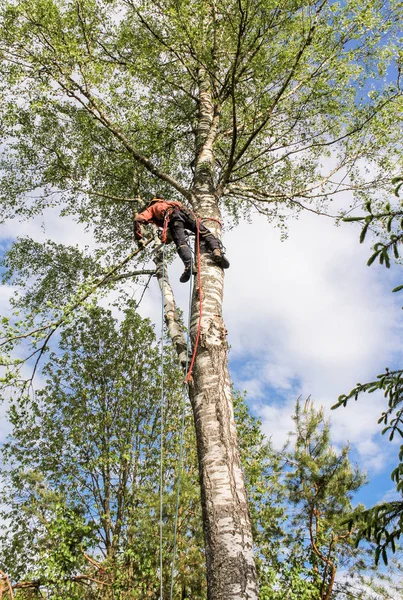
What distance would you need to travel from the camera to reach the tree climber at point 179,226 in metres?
5.13

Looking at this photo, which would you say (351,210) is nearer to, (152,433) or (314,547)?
(314,547)

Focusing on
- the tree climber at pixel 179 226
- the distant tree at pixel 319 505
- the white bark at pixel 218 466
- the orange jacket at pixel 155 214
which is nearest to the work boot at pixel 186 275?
the tree climber at pixel 179 226

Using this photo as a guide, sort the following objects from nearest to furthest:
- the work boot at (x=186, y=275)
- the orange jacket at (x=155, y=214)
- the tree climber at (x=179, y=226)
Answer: the tree climber at (x=179, y=226) < the work boot at (x=186, y=275) < the orange jacket at (x=155, y=214)

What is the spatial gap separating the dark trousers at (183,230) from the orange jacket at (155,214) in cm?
18

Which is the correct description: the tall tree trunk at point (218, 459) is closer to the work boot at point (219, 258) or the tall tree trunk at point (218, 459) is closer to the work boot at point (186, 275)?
the work boot at point (219, 258)

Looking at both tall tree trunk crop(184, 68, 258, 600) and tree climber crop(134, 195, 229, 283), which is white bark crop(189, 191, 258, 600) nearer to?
tall tree trunk crop(184, 68, 258, 600)

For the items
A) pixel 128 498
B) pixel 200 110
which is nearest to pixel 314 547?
pixel 128 498

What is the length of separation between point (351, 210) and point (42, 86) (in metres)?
5.70

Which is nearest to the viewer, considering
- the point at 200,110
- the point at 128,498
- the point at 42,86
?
the point at 42,86

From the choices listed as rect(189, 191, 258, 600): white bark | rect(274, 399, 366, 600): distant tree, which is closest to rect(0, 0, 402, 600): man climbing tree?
rect(189, 191, 258, 600): white bark

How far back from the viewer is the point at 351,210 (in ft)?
28.0

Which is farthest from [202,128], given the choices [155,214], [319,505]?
[319,505]

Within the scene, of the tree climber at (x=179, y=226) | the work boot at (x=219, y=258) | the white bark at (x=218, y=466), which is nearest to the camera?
the white bark at (x=218, y=466)

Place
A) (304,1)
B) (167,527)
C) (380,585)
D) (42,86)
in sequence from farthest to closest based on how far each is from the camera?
(380,585) → (167,527) → (42,86) → (304,1)
